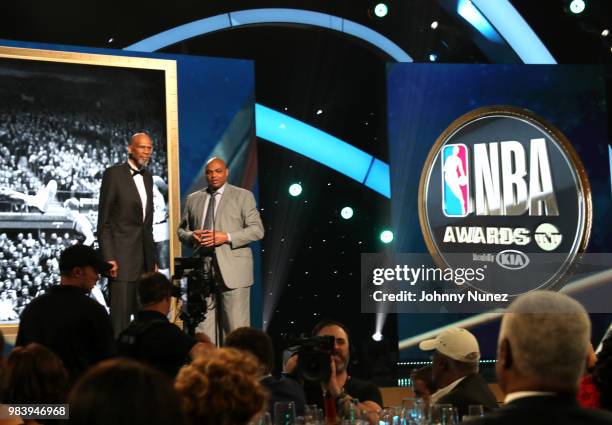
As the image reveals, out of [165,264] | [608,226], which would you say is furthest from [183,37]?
[608,226]

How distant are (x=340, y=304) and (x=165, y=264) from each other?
1914 millimetres

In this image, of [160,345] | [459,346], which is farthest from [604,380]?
[160,345]

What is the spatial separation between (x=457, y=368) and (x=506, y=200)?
3.47 metres

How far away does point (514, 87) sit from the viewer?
292 inches

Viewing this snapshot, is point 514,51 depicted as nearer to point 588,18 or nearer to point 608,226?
point 588,18

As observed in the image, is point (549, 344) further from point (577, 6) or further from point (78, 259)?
point (577, 6)

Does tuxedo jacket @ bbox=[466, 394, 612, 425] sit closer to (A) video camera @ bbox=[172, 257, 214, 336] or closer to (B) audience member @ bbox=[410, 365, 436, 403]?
(B) audience member @ bbox=[410, 365, 436, 403]

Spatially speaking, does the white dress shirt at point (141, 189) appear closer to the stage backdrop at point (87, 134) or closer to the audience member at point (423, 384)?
the stage backdrop at point (87, 134)

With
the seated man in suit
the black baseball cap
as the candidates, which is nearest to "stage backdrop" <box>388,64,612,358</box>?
the black baseball cap

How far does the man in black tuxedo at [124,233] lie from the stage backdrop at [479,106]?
219 cm

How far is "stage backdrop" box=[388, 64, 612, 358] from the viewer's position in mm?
7234

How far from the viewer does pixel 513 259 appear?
7227 mm

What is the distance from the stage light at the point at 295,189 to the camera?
309 inches

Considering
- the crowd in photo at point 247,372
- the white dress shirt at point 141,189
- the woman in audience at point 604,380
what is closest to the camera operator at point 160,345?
the crowd in photo at point 247,372
